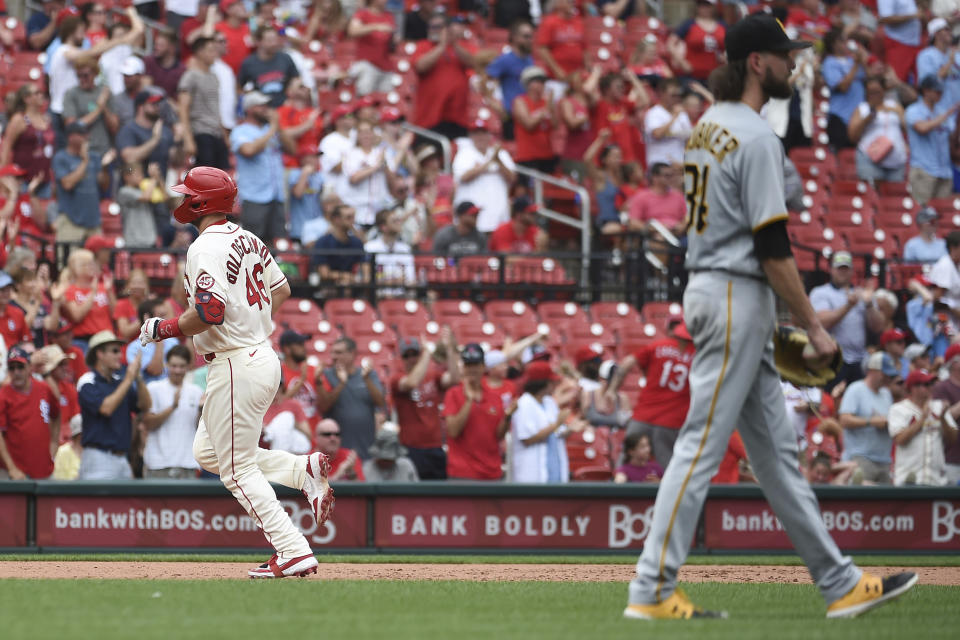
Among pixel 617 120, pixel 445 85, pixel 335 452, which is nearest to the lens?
pixel 335 452

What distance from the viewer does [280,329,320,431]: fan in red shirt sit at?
12.0m

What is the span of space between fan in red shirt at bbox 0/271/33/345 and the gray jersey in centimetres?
773

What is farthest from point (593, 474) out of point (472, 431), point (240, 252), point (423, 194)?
point (240, 252)

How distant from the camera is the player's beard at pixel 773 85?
5.83 metres

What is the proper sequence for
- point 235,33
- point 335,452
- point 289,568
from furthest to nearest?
point 235,33, point 335,452, point 289,568

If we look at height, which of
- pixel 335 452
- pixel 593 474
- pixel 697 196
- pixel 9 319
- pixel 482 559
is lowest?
pixel 482 559

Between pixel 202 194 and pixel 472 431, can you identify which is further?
pixel 472 431

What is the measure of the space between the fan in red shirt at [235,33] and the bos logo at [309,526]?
323 inches

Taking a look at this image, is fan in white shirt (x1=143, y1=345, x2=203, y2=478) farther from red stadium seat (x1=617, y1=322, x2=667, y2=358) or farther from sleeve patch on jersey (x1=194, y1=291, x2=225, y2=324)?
red stadium seat (x1=617, y1=322, x2=667, y2=358)

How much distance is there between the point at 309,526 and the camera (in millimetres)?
10867

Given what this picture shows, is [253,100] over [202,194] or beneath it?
over

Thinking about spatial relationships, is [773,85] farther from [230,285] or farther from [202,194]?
[202,194]

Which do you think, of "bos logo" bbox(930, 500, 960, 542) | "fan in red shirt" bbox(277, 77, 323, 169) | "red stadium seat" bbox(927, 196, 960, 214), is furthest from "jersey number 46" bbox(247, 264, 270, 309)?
"red stadium seat" bbox(927, 196, 960, 214)

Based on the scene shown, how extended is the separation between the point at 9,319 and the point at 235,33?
6808 mm
